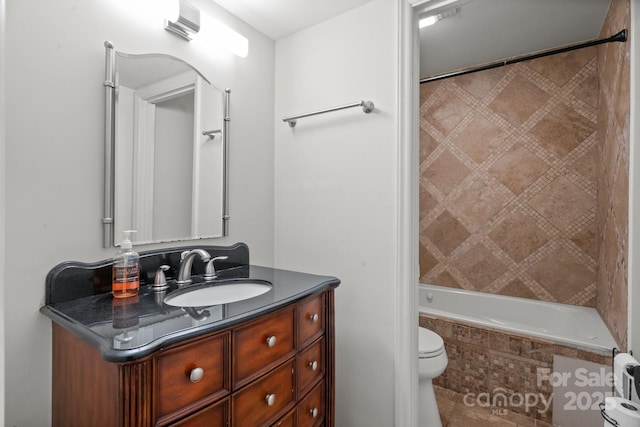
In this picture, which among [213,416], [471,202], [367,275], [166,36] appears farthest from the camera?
[471,202]

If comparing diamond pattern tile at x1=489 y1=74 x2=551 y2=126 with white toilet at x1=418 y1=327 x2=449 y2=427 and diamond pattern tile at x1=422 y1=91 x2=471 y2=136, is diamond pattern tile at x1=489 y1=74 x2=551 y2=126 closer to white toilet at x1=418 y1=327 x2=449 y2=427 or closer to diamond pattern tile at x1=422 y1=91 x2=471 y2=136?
diamond pattern tile at x1=422 y1=91 x2=471 y2=136

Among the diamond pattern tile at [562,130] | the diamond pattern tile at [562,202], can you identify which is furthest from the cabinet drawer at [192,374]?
the diamond pattern tile at [562,130]

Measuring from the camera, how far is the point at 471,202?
2.85m

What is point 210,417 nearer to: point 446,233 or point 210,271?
point 210,271

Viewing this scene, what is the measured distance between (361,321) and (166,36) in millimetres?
1558

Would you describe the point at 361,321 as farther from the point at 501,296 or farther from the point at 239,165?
the point at 501,296

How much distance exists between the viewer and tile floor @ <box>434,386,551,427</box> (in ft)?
Answer: 6.35

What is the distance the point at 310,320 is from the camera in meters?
1.21

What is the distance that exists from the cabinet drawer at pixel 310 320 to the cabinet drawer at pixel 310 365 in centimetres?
4

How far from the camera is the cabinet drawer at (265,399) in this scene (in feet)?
3.01

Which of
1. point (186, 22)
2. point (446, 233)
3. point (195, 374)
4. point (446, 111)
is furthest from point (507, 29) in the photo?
point (195, 374)

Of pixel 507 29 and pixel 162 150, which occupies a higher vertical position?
pixel 507 29

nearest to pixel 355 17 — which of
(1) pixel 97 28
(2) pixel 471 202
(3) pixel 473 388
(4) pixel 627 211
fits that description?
(1) pixel 97 28

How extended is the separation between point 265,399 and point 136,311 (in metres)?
0.48
